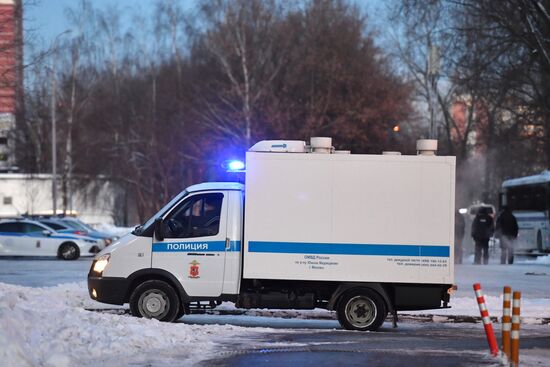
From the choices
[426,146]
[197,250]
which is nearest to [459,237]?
[426,146]

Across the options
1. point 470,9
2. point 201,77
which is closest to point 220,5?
point 201,77

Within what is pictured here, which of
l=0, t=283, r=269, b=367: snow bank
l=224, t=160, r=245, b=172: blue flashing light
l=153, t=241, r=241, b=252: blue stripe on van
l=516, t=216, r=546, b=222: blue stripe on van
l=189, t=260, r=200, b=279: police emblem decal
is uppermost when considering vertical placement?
l=516, t=216, r=546, b=222: blue stripe on van

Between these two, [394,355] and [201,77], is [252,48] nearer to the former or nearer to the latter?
[201,77]

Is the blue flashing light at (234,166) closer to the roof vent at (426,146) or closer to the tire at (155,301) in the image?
the tire at (155,301)

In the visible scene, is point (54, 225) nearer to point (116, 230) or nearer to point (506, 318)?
point (116, 230)

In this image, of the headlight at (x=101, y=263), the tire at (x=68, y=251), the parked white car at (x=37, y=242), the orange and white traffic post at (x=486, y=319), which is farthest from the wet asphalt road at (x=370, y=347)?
the parked white car at (x=37, y=242)

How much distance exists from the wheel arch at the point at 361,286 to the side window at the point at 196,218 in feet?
6.71

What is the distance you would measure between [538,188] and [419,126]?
24.9 meters

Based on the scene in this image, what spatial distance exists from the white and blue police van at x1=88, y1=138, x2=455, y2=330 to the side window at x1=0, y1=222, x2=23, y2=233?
18.7 metres

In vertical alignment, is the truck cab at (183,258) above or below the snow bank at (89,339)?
above

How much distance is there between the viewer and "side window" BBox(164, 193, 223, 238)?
14.2 meters

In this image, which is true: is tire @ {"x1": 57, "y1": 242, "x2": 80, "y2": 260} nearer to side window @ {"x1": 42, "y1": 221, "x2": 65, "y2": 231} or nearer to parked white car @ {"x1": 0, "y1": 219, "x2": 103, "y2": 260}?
parked white car @ {"x1": 0, "y1": 219, "x2": 103, "y2": 260}

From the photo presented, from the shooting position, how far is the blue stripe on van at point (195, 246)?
14.1m

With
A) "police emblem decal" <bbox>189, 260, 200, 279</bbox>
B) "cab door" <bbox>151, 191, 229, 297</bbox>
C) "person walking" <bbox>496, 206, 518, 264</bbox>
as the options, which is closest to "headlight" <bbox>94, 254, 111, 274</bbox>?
"cab door" <bbox>151, 191, 229, 297</bbox>
